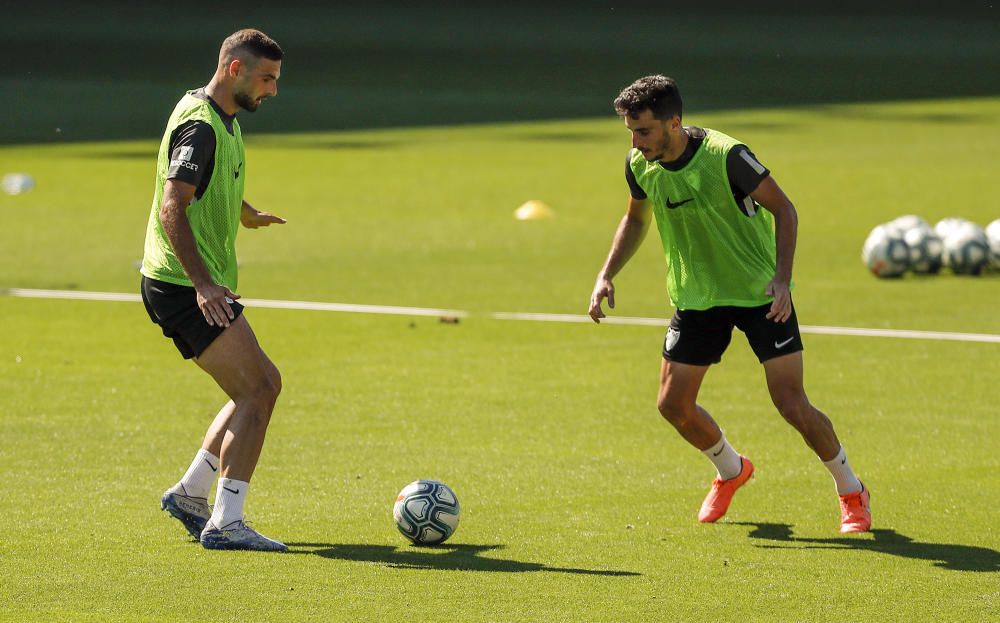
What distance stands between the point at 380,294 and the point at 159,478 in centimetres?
657

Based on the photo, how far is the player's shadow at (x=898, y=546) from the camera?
7352 millimetres

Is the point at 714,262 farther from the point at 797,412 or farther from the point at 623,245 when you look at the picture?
the point at 797,412

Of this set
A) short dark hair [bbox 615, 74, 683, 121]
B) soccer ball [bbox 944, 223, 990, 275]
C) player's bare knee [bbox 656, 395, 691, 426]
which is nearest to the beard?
short dark hair [bbox 615, 74, 683, 121]

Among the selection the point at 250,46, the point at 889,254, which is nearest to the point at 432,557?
the point at 250,46

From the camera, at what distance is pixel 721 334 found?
806 centimetres

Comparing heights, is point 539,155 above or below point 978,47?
below

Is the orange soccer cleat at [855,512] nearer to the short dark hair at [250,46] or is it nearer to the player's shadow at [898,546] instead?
the player's shadow at [898,546]

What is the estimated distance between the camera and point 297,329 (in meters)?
13.7

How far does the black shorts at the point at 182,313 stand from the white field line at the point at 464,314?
6763 millimetres

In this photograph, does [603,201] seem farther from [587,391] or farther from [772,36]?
[772,36]

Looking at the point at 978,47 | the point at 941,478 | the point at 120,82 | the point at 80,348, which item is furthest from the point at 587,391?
the point at 978,47

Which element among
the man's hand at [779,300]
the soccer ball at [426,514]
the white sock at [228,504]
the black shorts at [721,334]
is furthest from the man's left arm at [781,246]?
the white sock at [228,504]


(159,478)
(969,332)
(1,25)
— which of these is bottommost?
(159,478)

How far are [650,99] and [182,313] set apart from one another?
7.36 feet
